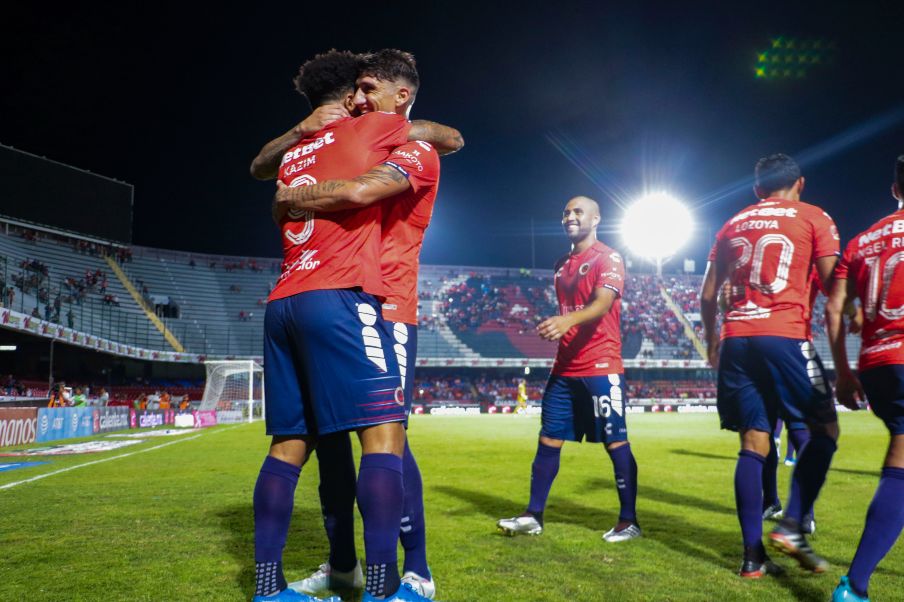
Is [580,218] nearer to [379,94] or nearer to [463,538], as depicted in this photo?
[463,538]

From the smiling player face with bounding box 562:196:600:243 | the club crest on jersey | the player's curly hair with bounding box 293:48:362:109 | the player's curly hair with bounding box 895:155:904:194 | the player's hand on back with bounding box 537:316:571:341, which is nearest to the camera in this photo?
the club crest on jersey

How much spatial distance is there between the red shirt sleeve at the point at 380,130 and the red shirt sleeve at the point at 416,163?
0.14 feet

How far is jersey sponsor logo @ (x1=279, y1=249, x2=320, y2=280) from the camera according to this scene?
275cm

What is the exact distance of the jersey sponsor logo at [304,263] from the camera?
2.75m

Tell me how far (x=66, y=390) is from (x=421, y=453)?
18157mm

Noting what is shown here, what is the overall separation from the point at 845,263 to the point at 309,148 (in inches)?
111

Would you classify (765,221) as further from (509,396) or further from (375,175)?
(509,396)

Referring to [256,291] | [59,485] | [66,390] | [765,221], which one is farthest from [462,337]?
Result: [765,221]

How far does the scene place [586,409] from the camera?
5.18 metres

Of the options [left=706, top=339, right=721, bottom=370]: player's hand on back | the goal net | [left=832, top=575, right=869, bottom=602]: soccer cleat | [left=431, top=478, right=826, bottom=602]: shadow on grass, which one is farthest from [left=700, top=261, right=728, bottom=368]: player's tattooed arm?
the goal net

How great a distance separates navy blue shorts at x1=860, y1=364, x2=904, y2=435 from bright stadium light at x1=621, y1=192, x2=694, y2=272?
169 ft

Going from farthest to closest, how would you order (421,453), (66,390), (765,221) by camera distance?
(66,390) → (421,453) → (765,221)

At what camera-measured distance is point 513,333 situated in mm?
50031

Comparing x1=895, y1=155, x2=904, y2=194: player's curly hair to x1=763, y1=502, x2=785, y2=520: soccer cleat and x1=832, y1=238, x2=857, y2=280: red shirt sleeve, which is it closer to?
x1=832, y1=238, x2=857, y2=280: red shirt sleeve
